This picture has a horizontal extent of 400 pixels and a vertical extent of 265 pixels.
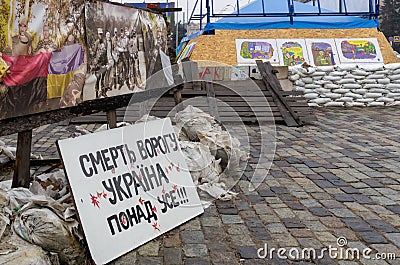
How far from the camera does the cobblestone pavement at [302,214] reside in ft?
11.4

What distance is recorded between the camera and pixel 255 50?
47.8 ft

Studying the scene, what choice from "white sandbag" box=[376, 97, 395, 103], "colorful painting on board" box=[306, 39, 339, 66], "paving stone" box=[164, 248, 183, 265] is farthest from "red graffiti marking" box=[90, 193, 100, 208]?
"colorful painting on board" box=[306, 39, 339, 66]

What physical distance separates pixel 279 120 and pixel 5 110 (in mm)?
7207

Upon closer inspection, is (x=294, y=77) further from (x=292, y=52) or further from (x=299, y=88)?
(x=292, y=52)

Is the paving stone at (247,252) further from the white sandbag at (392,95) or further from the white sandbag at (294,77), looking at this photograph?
the white sandbag at (392,95)

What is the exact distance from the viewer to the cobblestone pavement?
3.48 m

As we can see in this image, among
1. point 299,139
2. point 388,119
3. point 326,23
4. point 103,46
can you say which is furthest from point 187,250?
point 326,23

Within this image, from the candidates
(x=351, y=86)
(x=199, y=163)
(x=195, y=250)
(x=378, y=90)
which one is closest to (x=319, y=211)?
(x=199, y=163)

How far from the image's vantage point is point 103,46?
4.14 meters

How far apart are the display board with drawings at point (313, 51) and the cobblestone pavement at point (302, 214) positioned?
7.26m

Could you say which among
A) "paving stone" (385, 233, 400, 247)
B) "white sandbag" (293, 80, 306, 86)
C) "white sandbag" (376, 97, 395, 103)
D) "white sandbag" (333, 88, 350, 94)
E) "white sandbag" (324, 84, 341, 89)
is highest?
"white sandbag" (293, 80, 306, 86)

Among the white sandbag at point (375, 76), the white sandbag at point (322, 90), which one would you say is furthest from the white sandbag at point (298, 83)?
the white sandbag at point (375, 76)

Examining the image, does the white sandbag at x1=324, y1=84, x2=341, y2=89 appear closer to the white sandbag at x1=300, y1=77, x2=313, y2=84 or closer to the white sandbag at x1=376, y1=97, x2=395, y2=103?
the white sandbag at x1=300, y1=77, x2=313, y2=84

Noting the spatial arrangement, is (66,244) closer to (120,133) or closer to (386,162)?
(120,133)
